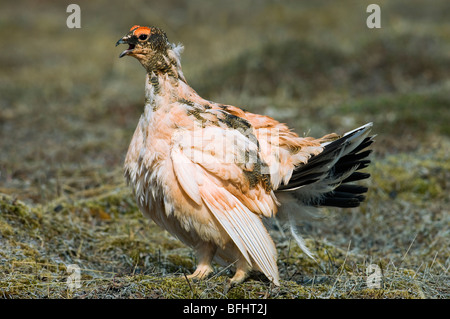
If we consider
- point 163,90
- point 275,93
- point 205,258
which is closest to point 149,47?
point 163,90

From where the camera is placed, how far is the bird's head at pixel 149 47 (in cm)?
406

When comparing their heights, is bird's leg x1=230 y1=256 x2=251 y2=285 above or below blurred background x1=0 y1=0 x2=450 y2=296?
below

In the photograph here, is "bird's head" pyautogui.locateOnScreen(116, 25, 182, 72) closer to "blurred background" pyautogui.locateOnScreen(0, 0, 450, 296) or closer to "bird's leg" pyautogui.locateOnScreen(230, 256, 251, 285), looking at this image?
"bird's leg" pyautogui.locateOnScreen(230, 256, 251, 285)

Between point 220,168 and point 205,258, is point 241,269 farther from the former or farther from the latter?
point 220,168

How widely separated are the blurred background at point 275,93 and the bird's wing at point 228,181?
134 cm

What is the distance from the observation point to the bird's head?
4062mm

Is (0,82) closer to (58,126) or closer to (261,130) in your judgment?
(58,126)

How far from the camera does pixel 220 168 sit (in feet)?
12.4

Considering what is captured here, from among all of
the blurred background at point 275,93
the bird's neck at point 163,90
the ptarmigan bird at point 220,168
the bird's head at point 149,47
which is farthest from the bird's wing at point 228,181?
the blurred background at point 275,93

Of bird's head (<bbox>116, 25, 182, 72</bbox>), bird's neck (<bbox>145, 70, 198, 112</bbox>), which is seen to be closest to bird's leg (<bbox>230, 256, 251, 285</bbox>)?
bird's neck (<bbox>145, 70, 198, 112</bbox>)

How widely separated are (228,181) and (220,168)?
115 mm

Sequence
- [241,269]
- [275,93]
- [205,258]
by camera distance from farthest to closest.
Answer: [275,93] < [205,258] < [241,269]
